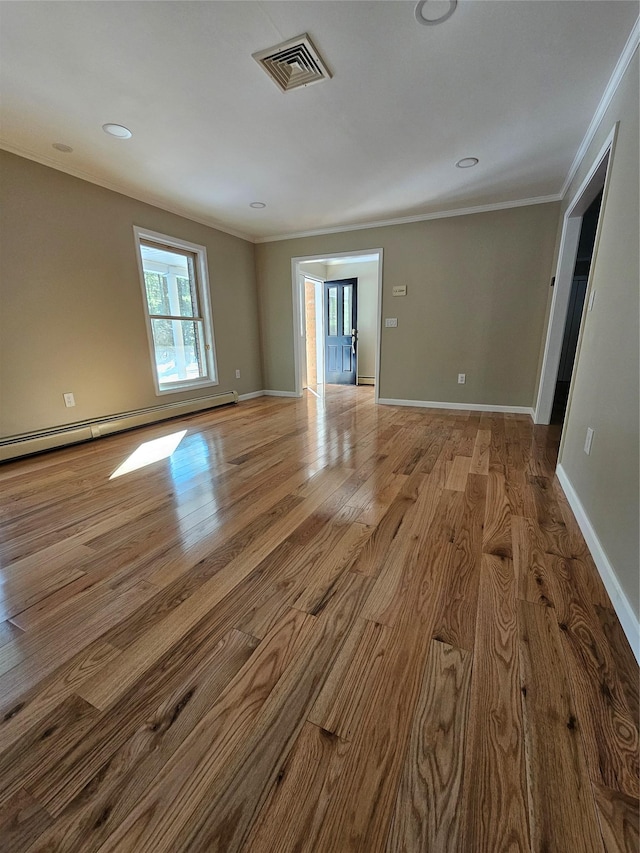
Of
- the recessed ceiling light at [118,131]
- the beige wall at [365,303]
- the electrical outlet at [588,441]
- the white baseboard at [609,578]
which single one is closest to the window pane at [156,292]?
the recessed ceiling light at [118,131]

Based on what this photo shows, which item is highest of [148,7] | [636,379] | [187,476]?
[148,7]

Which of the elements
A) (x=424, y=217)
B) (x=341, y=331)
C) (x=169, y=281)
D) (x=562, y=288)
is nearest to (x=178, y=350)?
(x=169, y=281)

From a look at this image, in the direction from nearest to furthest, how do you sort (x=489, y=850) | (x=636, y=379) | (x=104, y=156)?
(x=489, y=850), (x=636, y=379), (x=104, y=156)

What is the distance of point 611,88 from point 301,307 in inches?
154

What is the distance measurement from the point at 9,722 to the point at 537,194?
5.23 metres

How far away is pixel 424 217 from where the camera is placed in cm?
409

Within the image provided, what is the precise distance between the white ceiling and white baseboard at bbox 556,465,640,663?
2342 millimetres

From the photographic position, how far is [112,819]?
0.68 m

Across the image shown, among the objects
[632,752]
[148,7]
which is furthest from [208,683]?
[148,7]

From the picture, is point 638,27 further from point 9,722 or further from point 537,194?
point 9,722

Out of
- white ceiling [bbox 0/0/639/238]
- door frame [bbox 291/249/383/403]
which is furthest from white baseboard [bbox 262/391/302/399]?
white ceiling [bbox 0/0/639/238]

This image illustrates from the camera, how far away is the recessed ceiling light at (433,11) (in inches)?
57.9

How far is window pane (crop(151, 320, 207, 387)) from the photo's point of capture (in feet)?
13.0

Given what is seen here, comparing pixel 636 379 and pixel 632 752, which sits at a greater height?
pixel 636 379
